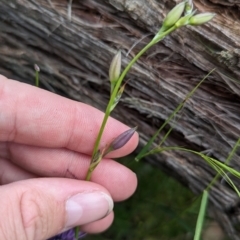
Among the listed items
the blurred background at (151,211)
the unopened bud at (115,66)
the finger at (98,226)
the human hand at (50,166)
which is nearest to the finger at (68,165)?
the human hand at (50,166)

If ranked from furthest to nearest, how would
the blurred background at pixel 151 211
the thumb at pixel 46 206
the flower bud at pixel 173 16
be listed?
1. the blurred background at pixel 151 211
2. the thumb at pixel 46 206
3. the flower bud at pixel 173 16

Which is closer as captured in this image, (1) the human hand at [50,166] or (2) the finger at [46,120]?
(1) the human hand at [50,166]

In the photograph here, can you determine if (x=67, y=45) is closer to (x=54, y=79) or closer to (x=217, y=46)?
(x=54, y=79)

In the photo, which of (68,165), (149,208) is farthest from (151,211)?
(68,165)

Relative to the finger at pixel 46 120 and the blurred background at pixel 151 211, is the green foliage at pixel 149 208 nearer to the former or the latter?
the blurred background at pixel 151 211

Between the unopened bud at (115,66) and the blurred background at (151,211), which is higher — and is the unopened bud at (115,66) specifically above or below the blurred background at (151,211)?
above

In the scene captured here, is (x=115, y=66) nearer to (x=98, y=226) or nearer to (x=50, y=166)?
(x=50, y=166)

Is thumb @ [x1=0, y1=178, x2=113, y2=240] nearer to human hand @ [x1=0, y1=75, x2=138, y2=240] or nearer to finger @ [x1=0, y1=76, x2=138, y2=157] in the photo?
human hand @ [x1=0, y1=75, x2=138, y2=240]
